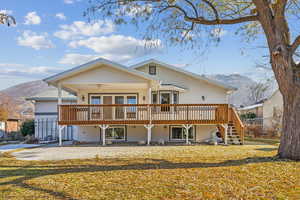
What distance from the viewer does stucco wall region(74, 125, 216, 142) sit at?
15773 millimetres

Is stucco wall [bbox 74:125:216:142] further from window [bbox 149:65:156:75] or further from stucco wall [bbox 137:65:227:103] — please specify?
window [bbox 149:65:156:75]

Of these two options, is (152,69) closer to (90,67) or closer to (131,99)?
(131,99)

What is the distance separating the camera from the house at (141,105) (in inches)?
523

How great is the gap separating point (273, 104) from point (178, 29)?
19328mm

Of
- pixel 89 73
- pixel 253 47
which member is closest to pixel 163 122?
pixel 89 73

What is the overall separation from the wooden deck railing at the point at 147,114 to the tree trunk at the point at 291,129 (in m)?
5.79

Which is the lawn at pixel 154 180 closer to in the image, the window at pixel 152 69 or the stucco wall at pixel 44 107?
the window at pixel 152 69

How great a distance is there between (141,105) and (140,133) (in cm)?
309

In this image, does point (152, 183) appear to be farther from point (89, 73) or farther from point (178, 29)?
point (89, 73)

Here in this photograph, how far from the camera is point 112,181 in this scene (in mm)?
5645

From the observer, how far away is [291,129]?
300 inches

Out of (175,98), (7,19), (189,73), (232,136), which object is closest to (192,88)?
(189,73)

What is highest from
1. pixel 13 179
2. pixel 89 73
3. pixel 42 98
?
pixel 89 73

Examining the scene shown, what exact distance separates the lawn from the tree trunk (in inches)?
16.7
